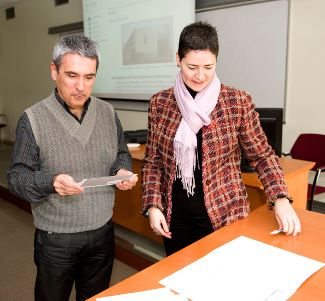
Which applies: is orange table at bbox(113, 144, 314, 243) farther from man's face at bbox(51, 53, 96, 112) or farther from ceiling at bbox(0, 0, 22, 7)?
ceiling at bbox(0, 0, 22, 7)

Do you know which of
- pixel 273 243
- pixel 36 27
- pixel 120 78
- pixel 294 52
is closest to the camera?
pixel 273 243

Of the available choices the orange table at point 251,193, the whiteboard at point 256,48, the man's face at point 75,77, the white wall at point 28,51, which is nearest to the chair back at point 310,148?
the whiteboard at point 256,48

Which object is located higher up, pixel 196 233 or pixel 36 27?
pixel 36 27

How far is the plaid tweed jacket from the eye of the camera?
1260 mm

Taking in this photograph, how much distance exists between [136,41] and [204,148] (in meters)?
3.42

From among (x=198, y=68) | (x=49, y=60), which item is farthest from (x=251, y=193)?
(x=49, y=60)

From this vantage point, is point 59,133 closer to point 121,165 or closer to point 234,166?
point 121,165

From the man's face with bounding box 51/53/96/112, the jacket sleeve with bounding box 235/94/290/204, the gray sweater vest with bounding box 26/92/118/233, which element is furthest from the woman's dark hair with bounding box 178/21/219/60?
the gray sweater vest with bounding box 26/92/118/233

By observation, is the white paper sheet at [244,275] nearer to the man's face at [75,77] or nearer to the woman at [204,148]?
the woman at [204,148]

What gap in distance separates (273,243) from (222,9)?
9.77 ft

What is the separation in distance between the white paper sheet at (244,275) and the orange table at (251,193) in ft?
2.81

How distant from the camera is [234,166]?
132cm

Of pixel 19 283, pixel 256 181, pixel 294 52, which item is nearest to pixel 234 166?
pixel 256 181

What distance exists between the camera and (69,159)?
129 centimetres
